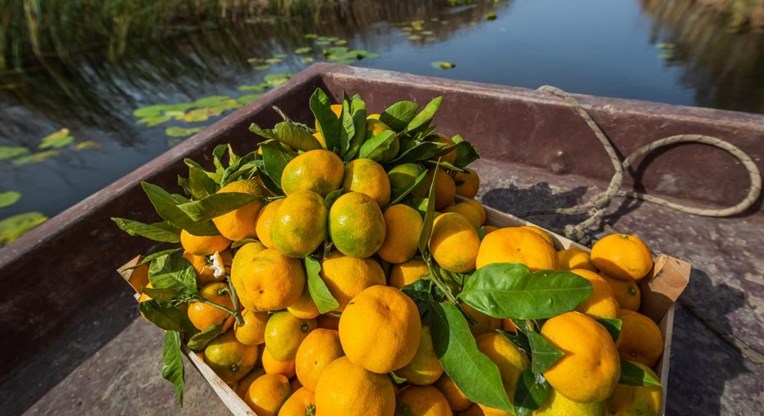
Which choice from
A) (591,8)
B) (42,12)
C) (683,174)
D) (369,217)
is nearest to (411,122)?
(369,217)

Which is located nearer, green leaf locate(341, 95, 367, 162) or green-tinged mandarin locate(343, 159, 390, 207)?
green-tinged mandarin locate(343, 159, 390, 207)

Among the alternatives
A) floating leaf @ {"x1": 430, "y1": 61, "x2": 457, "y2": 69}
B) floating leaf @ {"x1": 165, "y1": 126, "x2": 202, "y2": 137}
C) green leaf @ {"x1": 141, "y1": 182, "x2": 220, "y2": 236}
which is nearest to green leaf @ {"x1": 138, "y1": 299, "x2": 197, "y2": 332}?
green leaf @ {"x1": 141, "y1": 182, "x2": 220, "y2": 236}

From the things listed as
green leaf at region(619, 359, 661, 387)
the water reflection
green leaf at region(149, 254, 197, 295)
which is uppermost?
green leaf at region(149, 254, 197, 295)

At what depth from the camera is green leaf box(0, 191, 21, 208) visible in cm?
270

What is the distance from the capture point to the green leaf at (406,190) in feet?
3.14

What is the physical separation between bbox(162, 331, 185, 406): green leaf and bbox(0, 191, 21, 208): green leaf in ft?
8.77

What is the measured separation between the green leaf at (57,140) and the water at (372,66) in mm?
75

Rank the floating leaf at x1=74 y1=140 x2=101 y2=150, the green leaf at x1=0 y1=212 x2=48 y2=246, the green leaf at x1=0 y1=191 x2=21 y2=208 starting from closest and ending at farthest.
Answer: the green leaf at x1=0 y1=212 x2=48 y2=246, the green leaf at x1=0 y1=191 x2=21 y2=208, the floating leaf at x1=74 y1=140 x2=101 y2=150

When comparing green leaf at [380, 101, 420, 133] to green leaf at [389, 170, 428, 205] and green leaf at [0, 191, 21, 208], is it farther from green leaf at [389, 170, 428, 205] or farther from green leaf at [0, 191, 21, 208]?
green leaf at [0, 191, 21, 208]

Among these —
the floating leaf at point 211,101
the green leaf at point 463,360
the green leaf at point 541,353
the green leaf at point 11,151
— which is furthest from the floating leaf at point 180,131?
the green leaf at point 541,353

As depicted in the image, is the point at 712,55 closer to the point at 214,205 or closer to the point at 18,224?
the point at 214,205

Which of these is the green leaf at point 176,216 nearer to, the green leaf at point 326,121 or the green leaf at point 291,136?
the green leaf at point 291,136

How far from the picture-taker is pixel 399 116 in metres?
1.25

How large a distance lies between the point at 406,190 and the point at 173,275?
0.61 metres
